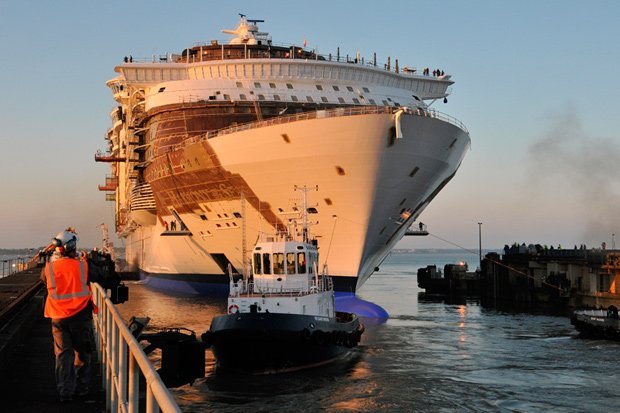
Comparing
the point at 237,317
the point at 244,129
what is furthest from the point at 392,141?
the point at 237,317

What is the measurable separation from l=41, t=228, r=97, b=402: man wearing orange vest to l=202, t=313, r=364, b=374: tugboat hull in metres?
14.1

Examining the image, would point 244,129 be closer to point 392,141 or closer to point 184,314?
point 392,141

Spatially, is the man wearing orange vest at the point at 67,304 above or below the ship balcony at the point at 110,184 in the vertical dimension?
below

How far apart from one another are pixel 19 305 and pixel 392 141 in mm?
18589

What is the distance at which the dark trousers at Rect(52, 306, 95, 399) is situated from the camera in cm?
894

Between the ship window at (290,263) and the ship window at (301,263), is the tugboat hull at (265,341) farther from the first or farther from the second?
the ship window at (290,263)

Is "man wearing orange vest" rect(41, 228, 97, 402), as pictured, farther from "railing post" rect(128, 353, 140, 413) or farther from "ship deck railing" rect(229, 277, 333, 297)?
"ship deck railing" rect(229, 277, 333, 297)

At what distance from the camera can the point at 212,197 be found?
39250 millimetres

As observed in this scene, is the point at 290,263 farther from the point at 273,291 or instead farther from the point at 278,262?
the point at 273,291

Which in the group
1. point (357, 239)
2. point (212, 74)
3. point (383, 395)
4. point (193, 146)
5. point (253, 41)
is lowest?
point (383, 395)

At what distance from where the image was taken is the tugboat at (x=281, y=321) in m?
23.2

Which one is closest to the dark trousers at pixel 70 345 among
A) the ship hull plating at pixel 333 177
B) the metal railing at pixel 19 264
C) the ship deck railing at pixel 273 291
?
the ship deck railing at pixel 273 291

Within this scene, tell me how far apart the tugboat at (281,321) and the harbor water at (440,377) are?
1.90ft

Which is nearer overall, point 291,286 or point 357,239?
point 291,286
